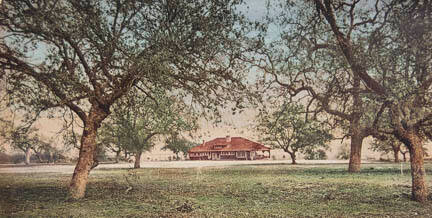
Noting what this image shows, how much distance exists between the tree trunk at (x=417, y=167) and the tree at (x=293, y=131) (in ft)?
4.09

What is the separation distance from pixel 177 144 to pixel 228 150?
2.90ft

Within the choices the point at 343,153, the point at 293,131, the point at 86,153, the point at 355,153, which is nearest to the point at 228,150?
the point at 293,131

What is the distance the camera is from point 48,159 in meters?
5.50

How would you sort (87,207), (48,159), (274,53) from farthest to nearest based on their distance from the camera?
(274,53) → (48,159) → (87,207)

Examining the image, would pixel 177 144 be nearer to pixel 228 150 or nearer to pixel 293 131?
pixel 228 150

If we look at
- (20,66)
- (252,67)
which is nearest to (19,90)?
(20,66)

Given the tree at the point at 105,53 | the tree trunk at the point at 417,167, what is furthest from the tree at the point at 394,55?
the tree at the point at 105,53

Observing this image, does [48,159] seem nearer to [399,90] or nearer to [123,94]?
[123,94]

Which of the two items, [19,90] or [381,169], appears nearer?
[19,90]

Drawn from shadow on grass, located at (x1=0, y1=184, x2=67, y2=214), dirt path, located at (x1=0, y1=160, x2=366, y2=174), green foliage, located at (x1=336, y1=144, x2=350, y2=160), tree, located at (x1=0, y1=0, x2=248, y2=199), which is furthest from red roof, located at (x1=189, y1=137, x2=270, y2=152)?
Result: shadow on grass, located at (x1=0, y1=184, x2=67, y2=214)

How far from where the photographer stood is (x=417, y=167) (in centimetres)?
534

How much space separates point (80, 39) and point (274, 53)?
3140 millimetres

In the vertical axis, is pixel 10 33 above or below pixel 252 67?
above

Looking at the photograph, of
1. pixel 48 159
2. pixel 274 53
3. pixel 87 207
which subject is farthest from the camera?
pixel 274 53
